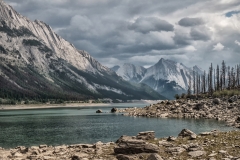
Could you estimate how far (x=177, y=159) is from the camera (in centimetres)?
2825

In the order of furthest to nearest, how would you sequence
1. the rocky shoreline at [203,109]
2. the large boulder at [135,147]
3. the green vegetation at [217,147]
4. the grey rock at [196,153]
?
the rocky shoreline at [203,109]
the large boulder at [135,147]
the grey rock at [196,153]
the green vegetation at [217,147]

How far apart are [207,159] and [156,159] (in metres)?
5.17

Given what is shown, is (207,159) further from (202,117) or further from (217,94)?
(217,94)

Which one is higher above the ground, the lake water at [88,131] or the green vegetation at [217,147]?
the green vegetation at [217,147]

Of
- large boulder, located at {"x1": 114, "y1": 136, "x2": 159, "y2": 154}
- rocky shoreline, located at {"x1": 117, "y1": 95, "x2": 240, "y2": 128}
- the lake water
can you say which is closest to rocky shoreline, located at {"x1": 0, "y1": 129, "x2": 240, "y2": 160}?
large boulder, located at {"x1": 114, "y1": 136, "x2": 159, "y2": 154}

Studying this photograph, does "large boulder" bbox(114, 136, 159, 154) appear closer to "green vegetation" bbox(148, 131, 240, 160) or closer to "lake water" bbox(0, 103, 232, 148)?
"green vegetation" bbox(148, 131, 240, 160)

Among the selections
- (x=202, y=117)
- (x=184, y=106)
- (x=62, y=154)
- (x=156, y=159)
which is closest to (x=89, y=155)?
(x=62, y=154)

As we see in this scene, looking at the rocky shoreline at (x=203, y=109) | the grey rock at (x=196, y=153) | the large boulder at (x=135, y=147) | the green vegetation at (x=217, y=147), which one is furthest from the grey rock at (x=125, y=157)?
the rocky shoreline at (x=203, y=109)

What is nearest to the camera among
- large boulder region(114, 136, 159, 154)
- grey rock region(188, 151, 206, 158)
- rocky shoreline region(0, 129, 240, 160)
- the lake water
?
rocky shoreline region(0, 129, 240, 160)

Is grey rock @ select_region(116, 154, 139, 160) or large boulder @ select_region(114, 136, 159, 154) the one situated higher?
large boulder @ select_region(114, 136, 159, 154)

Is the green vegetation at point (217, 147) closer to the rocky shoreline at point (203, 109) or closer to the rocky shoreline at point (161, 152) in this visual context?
the rocky shoreline at point (161, 152)

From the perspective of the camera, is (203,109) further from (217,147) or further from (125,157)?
(125,157)

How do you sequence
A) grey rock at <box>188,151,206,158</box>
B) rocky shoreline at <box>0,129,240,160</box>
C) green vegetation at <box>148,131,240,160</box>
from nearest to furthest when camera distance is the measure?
green vegetation at <box>148,131,240,160</box>, rocky shoreline at <box>0,129,240,160</box>, grey rock at <box>188,151,206,158</box>

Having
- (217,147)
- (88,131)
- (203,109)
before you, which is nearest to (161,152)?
(217,147)
